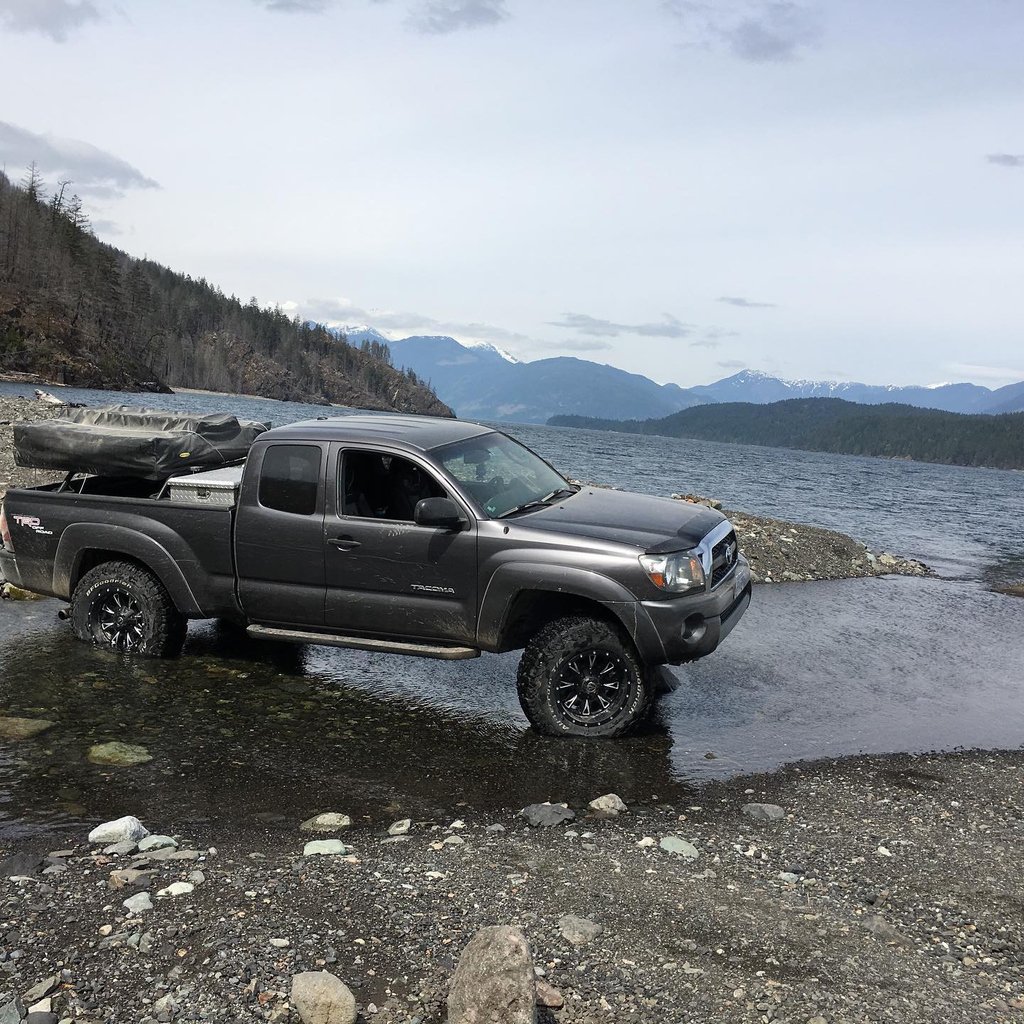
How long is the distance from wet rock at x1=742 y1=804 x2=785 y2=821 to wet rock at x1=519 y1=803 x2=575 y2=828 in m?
1.09

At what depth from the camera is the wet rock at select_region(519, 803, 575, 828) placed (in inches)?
194

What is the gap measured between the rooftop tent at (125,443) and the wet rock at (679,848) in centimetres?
527

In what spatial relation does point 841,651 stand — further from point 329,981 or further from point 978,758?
point 329,981

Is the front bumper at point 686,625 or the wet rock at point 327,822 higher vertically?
the front bumper at point 686,625

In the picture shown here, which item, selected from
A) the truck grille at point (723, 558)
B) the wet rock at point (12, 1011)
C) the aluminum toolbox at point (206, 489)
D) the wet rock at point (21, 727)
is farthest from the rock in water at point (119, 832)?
the truck grille at point (723, 558)

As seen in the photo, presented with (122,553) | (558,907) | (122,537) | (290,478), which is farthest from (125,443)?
(558,907)

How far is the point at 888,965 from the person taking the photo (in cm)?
352

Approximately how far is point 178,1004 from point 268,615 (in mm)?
4134

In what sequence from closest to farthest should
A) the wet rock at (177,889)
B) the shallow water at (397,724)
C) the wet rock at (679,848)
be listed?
1. the wet rock at (177,889)
2. the wet rock at (679,848)
3. the shallow water at (397,724)

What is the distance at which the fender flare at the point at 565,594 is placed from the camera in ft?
19.6

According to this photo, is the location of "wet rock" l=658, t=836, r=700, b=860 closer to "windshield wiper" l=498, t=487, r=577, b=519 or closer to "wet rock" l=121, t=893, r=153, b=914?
"wet rock" l=121, t=893, r=153, b=914

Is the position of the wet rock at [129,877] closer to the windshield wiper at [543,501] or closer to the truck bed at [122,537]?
the truck bed at [122,537]

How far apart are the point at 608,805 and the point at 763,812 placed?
95 cm

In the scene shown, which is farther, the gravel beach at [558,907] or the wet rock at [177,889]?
the wet rock at [177,889]
